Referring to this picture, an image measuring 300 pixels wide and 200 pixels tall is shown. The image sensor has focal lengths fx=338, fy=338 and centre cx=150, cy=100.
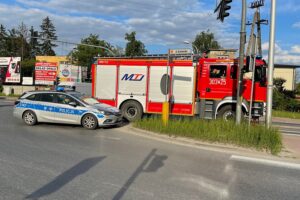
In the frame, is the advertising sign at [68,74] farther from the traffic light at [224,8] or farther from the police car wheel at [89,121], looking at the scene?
the traffic light at [224,8]

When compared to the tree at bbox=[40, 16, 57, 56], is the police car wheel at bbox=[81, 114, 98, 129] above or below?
below

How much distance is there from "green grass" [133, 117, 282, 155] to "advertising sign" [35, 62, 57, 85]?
124ft

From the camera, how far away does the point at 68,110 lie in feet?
42.9

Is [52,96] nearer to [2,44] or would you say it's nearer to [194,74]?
[194,74]

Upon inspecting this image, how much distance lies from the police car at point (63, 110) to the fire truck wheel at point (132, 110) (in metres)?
2.13

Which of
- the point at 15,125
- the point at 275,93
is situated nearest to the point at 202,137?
the point at 15,125

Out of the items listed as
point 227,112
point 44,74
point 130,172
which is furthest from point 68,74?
point 130,172

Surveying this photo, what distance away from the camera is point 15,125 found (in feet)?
43.8

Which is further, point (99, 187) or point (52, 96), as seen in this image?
point (52, 96)

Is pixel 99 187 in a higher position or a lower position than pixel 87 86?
lower

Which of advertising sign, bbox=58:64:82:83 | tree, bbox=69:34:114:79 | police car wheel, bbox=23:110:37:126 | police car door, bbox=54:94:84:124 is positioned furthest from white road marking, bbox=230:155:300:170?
tree, bbox=69:34:114:79

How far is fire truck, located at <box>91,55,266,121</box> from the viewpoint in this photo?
14586 mm

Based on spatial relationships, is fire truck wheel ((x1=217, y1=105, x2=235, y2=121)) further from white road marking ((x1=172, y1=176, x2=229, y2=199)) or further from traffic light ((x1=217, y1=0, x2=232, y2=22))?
white road marking ((x1=172, y1=176, x2=229, y2=199))

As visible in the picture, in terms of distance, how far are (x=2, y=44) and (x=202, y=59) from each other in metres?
101
